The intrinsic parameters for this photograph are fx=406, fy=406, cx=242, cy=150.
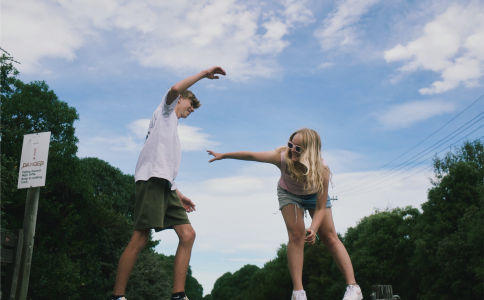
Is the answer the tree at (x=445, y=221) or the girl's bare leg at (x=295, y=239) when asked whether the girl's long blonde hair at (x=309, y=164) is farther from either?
the tree at (x=445, y=221)

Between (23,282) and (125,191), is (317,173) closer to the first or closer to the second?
(23,282)

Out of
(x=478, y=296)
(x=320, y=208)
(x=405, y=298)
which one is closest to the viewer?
(x=320, y=208)

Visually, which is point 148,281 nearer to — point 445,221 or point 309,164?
point 445,221

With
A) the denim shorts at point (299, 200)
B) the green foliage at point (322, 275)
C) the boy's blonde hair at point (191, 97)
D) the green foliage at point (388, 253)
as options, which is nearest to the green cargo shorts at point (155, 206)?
the boy's blonde hair at point (191, 97)

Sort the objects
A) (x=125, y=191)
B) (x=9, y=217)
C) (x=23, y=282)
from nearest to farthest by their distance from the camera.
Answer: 1. (x=23, y=282)
2. (x=9, y=217)
3. (x=125, y=191)

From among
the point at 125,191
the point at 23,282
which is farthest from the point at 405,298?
the point at 23,282

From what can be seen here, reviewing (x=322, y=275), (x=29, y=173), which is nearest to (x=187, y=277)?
(x=322, y=275)

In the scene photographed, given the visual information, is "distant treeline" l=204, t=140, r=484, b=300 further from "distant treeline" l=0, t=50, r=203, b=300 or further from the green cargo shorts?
the green cargo shorts

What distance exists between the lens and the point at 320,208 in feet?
14.9

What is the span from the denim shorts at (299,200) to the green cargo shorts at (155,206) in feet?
3.92

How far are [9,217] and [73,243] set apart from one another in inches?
132

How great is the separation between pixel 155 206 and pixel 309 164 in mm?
1751

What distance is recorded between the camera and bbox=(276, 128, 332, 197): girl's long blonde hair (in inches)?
177

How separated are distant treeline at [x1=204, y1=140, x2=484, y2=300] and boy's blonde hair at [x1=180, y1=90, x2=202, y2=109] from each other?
90.8 ft
